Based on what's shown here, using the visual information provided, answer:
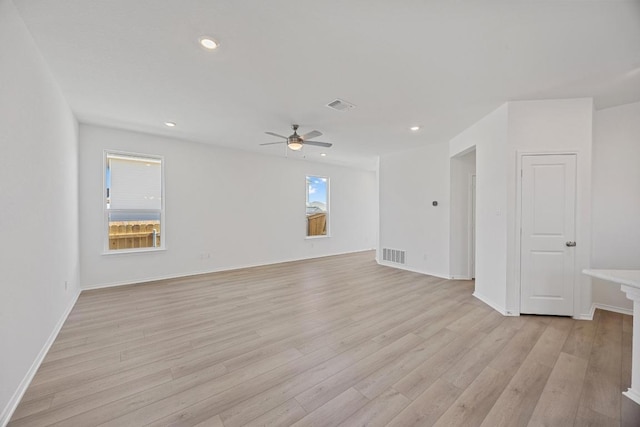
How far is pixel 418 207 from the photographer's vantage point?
5.76 metres

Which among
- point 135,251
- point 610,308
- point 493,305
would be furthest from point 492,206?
point 135,251

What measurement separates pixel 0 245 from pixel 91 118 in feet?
11.0

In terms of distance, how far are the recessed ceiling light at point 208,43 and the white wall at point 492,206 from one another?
3608 millimetres

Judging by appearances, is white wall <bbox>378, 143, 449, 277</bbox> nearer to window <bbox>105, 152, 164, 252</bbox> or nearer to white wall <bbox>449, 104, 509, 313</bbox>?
white wall <bbox>449, 104, 509, 313</bbox>

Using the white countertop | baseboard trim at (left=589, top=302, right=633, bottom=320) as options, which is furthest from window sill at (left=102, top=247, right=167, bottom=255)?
baseboard trim at (left=589, top=302, right=633, bottom=320)

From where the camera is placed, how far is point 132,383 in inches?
78.7

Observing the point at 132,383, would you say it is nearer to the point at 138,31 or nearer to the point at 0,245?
the point at 0,245

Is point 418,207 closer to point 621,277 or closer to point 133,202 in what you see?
point 621,277

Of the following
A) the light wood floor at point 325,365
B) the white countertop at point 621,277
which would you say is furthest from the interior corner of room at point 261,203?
the white countertop at point 621,277

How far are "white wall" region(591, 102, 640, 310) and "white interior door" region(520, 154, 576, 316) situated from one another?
0.81 metres

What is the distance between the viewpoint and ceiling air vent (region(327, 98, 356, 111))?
10.9 feet

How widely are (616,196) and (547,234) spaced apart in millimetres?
1299

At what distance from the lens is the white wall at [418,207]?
5285 millimetres

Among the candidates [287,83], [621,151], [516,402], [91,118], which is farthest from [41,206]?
[621,151]
